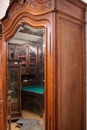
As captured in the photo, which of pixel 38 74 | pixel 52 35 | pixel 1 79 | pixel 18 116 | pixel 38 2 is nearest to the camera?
pixel 52 35

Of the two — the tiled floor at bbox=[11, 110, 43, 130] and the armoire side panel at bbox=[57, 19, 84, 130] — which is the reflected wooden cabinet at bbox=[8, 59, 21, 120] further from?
the armoire side panel at bbox=[57, 19, 84, 130]

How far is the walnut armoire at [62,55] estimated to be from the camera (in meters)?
1.17

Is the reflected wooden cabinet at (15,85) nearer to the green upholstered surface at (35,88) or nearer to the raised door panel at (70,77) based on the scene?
the green upholstered surface at (35,88)

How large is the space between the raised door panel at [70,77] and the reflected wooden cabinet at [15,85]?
57 centimetres

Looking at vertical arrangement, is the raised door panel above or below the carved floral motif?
below

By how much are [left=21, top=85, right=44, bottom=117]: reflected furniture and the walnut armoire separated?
99mm

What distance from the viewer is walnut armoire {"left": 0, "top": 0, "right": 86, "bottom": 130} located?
3.83 ft

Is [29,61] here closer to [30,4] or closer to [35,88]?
[35,88]

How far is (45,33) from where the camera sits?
4.02ft

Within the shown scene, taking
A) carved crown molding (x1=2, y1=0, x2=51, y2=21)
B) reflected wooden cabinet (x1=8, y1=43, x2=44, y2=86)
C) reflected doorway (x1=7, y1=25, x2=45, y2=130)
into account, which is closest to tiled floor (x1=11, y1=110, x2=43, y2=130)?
reflected doorway (x1=7, y1=25, x2=45, y2=130)

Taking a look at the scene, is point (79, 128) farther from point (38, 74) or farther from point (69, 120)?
point (38, 74)

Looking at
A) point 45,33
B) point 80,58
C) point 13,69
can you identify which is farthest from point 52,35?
point 13,69

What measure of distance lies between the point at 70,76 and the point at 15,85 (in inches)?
27.2

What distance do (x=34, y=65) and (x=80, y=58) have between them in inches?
18.2
